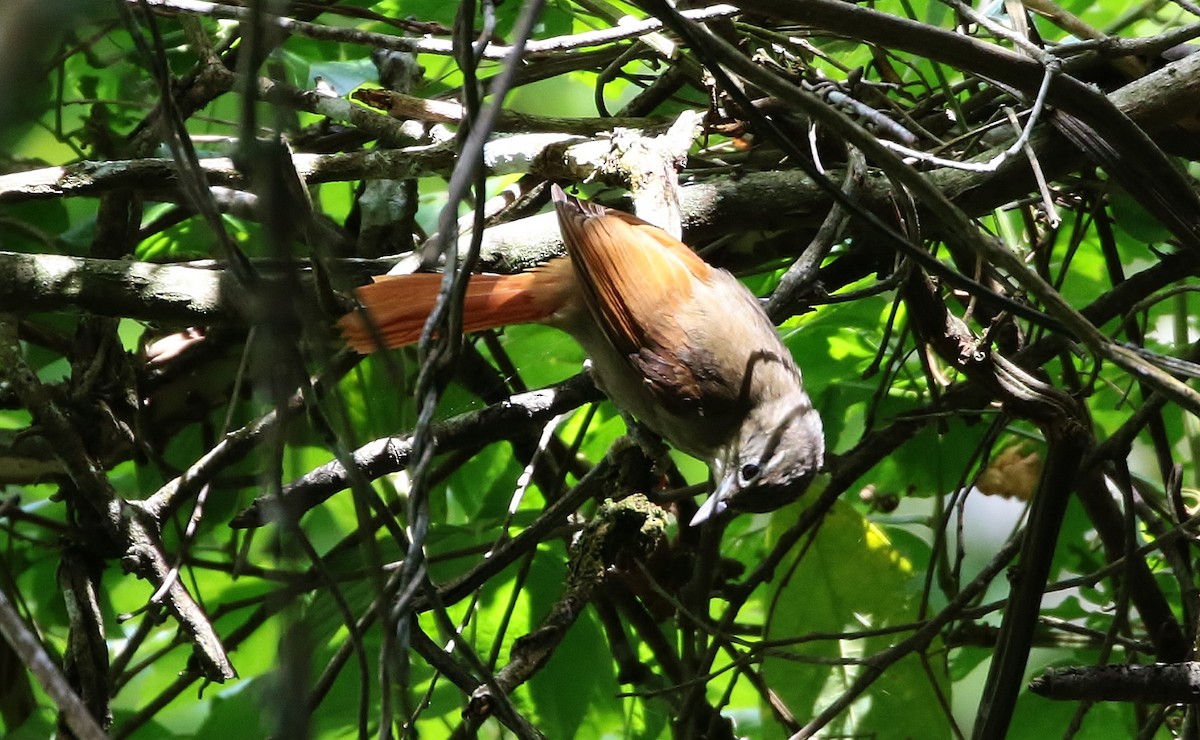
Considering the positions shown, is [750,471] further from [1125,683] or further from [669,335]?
[1125,683]

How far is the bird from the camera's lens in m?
2.85

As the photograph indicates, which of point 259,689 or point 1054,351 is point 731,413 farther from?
A: point 259,689

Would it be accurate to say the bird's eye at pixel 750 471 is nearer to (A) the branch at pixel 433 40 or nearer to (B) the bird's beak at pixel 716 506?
(B) the bird's beak at pixel 716 506

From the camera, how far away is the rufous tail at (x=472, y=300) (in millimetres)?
2609

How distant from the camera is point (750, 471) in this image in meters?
2.96

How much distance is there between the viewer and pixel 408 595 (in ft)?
3.90

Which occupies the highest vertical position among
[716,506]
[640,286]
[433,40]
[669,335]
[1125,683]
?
[433,40]

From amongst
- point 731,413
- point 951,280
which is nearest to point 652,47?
point 731,413

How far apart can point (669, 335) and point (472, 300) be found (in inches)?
28.3

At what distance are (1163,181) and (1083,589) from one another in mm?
1458

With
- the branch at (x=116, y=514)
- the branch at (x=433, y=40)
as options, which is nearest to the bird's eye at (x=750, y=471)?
the branch at (x=433, y=40)

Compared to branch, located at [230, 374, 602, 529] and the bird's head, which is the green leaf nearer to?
the bird's head

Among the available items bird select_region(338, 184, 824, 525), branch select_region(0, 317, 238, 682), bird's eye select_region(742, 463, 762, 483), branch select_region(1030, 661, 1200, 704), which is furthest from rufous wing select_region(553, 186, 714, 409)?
branch select_region(1030, 661, 1200, 704)

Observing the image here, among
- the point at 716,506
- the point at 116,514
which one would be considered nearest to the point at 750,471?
the point at 716,506
